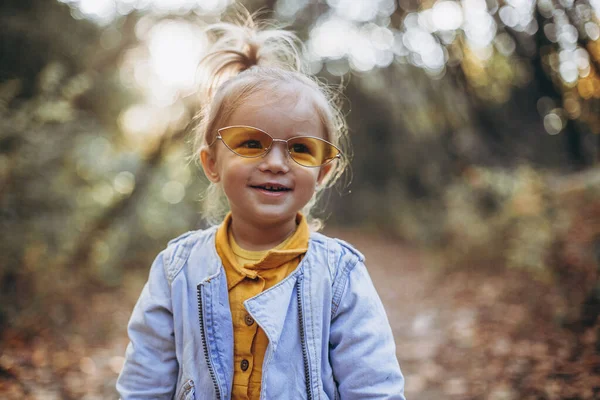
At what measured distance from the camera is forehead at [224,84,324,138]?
1.70 meters

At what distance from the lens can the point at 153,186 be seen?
23.6ft

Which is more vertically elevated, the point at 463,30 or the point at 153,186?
the point at 463,30

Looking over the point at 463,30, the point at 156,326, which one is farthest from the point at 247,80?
the point at 463,30

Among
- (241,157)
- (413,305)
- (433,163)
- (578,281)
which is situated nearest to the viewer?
(241,157)

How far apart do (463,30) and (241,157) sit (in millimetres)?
5804

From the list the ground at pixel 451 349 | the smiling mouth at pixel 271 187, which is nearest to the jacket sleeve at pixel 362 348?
the smiling mouth at pixel 271 187

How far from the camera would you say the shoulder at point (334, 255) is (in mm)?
1744

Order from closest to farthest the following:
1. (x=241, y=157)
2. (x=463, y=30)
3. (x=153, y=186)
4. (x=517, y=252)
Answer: (x=241, y=157) < (x=517, y=252) < (x=463, y=30) < (x=153, y=186)

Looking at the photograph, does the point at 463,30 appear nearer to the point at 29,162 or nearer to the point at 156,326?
the point at 29,162

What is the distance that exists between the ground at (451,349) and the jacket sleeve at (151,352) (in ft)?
6.02

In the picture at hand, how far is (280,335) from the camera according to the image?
163 cm

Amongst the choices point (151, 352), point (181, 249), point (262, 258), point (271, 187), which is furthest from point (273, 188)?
point (151, 352)

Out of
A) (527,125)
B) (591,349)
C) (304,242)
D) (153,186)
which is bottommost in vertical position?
(591,349)

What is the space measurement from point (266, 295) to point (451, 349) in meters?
3.11
